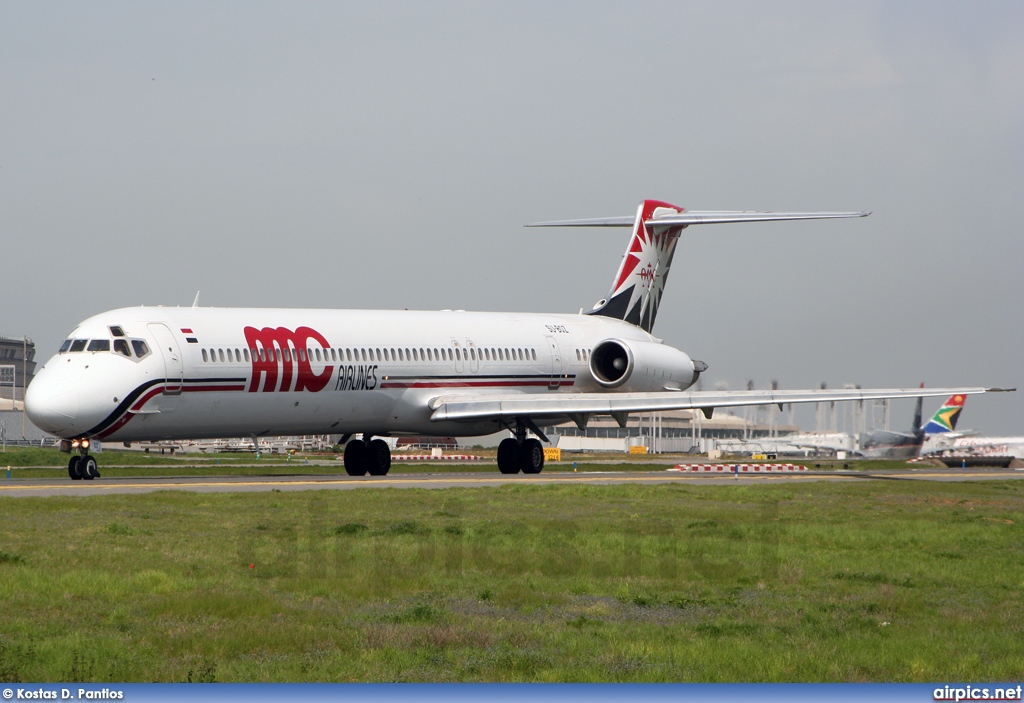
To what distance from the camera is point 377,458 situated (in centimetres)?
3559

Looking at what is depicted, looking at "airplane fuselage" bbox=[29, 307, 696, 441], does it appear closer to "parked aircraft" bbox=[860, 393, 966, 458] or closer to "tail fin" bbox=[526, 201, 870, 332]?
"tail fin" bbox=[526, 201, 870, 332]

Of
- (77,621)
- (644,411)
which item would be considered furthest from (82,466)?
(77,621)

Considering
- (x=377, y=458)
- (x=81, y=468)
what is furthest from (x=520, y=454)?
(x=81, y=468)

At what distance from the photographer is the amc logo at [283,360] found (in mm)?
29828

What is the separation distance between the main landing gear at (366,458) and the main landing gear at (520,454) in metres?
3.20

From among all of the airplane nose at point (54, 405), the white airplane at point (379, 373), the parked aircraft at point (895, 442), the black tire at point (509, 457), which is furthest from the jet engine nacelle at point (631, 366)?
the parked aircraft at point (895, 442)

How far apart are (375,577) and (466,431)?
2227cm

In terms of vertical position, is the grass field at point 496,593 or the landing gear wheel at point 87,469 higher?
the landing gear wheel at point 87,469

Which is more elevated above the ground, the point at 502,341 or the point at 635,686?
the point at 502,341

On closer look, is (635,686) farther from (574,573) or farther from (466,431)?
(466,431)

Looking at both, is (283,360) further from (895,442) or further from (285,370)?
(895,442)

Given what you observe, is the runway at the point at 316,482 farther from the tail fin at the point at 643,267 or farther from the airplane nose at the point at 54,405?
the tail fin at the point at 643,267

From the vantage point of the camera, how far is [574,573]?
46.2ft

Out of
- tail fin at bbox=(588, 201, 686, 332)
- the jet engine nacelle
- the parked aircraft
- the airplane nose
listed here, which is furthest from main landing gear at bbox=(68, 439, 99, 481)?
the parked aircraft
